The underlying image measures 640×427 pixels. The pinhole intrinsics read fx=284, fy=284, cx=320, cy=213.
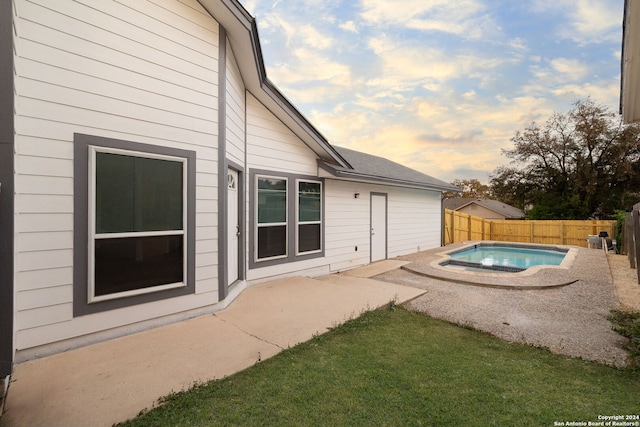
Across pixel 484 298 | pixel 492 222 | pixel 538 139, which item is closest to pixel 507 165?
pixel 538 139

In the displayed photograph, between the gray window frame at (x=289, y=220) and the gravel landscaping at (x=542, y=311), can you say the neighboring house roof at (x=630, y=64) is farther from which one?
the gray window frame at (x=289, y=220)

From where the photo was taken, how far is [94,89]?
10.9 ft

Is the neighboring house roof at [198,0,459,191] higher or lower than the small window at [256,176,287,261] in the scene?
higher

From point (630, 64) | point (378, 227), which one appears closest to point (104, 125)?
point (630, 64)

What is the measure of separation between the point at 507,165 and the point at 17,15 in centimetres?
3168

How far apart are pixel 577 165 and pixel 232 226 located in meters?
29.6

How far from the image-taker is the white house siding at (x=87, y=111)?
2.91m

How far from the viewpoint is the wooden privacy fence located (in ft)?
52.3

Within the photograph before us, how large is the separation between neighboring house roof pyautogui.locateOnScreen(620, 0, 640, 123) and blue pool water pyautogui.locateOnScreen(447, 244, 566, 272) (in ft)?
23.1

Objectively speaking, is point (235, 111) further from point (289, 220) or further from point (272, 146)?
point (289, 220)

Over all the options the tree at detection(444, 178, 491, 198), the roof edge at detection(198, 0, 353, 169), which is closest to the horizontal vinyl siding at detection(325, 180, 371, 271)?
the roof edge at detection(198, 0, 353, 169)

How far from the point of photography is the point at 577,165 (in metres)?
23.5

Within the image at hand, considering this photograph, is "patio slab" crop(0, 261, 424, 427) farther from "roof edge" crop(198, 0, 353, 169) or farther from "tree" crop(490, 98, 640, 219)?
Answer: "tree" crop(490, 98, 640, 219)

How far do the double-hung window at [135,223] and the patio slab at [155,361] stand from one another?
667 millimetres
